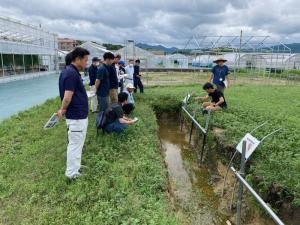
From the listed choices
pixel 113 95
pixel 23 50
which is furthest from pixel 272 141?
pixel 23 50

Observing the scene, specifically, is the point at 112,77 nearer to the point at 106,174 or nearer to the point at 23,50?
the point at 106,174

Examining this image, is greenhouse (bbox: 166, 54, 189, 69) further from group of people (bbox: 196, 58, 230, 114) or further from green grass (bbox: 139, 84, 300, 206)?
green grass (bbox: 139, 84, 300, 206)

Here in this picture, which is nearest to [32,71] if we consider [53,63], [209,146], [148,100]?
[53,63]

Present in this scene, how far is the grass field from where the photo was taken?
3098mm

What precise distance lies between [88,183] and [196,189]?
2.15 m

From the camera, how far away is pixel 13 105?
959 cm

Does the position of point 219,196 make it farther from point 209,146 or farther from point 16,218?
point 16,218

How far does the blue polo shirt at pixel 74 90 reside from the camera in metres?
3.64

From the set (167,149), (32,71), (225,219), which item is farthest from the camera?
(32,71)

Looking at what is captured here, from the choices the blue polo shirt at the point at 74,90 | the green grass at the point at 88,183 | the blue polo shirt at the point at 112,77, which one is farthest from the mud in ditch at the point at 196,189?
the blue polo shirt at the point at 112,77

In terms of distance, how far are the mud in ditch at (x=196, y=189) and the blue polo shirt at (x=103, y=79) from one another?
2106 millimetres

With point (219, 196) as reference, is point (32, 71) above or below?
above

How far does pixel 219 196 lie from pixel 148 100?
589cm

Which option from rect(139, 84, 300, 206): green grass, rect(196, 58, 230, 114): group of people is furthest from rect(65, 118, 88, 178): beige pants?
rect(196, 58, 230, 114): group of people
